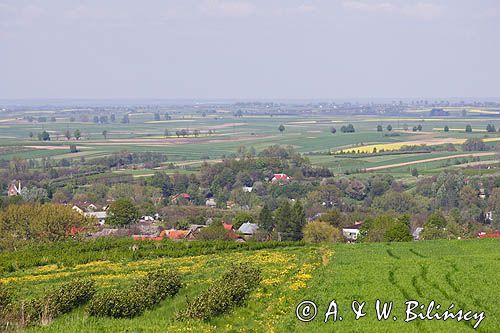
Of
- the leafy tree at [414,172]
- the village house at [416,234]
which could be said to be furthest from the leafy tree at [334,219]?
the leafy tree at [414,172]

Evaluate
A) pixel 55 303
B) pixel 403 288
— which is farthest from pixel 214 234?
pixel 55 303

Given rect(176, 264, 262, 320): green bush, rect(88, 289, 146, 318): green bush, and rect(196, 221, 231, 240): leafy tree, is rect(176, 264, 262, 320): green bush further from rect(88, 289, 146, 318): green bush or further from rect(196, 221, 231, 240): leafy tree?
rect(196, 221, 231, 240): leafy tree

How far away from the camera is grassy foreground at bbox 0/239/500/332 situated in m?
14.4

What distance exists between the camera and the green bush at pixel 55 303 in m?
15.7

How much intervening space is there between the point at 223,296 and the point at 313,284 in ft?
11.8

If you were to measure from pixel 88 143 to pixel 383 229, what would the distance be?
112049 millimetres

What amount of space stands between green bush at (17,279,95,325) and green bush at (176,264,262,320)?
9.13 ft

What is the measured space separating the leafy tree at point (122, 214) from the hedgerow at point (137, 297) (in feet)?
140

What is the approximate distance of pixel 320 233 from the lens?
54.4 meters

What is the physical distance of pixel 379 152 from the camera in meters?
124

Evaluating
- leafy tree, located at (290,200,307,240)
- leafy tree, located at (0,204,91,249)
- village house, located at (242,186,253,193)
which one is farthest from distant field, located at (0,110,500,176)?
leafy tree, located at (0,204,91,249)

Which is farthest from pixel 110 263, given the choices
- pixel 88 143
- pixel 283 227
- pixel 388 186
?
pixel 88 143

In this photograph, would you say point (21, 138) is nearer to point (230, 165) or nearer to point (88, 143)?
point (88, 143)

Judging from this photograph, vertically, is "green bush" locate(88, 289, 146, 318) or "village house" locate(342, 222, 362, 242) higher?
"green bush" locate(88, 289, 146, 318)
